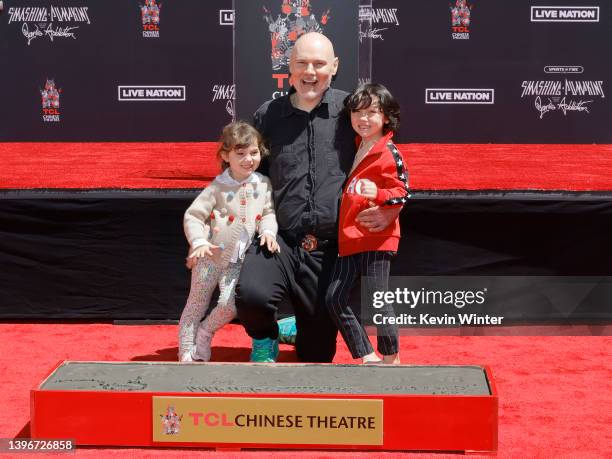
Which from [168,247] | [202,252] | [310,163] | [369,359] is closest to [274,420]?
[369,359]

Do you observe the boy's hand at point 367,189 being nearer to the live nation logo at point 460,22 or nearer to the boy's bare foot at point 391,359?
the boy's bare foot at point 391,359

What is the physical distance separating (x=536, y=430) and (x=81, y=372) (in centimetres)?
147

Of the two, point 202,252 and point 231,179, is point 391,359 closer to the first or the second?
point 202,252

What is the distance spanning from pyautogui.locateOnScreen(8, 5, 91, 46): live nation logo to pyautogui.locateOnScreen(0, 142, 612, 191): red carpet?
114 cm

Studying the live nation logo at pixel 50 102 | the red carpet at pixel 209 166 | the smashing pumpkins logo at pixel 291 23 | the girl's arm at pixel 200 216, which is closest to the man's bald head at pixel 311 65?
the girl's arm at pixel 200 216

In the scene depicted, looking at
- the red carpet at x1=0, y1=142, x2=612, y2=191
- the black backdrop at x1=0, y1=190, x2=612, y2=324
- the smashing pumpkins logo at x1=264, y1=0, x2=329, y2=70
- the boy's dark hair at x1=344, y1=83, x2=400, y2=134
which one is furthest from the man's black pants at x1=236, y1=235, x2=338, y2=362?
the smashing pumpkins logo at x1=264, y1=0, x2=329, y2=70

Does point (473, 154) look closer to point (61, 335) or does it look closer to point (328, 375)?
point (61, 335)

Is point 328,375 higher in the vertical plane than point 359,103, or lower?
lower

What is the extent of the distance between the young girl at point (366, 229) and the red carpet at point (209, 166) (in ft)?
4.67

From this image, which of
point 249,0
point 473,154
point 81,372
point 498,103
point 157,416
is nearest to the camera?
point 157,416

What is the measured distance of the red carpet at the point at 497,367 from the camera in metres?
3.06

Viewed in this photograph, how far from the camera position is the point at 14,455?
290cm

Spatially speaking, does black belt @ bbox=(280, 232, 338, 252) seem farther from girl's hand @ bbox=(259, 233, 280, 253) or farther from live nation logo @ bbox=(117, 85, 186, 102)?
live nation logo @ bbox=(117, 85, 186, 102)

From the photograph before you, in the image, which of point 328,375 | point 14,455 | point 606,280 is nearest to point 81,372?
point 14,455
